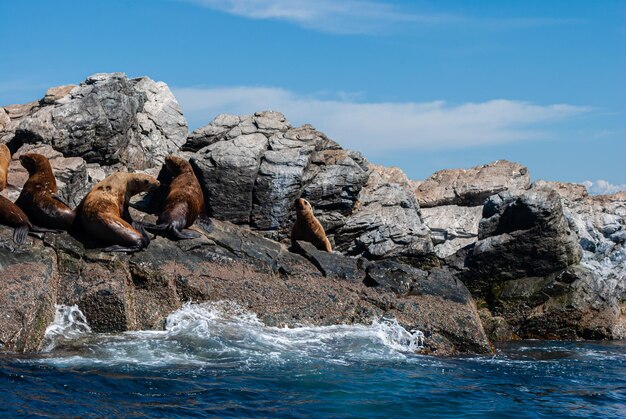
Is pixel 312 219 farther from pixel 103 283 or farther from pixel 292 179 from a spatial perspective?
pixel 103 283

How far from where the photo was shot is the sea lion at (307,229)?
16734 millimetres

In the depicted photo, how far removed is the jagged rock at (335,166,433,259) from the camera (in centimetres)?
1802

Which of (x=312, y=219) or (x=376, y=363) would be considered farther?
(x=312, y=219)

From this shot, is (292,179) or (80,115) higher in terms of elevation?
(80,115)

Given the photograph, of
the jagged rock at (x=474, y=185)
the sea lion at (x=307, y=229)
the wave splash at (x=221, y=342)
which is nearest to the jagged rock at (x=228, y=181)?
the sea lion at (x=307, y=229)

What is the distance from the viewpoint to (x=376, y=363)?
Answer: 36.4 feet

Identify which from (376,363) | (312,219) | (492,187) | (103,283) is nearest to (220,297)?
(103,283)

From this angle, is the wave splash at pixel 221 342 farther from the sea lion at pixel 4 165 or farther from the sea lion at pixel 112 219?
the sea lion at pixel 4 165

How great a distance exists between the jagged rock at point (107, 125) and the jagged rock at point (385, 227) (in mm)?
5446

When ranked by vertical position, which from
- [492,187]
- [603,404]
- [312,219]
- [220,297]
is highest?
[492,187]

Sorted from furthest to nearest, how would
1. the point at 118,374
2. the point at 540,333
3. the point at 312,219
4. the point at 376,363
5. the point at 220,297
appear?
the point at 312,219 → the point at 540,333 → the point at 220,297 → the point at 376,363 → the point at 118,374

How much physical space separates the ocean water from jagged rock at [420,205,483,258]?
7.32 meters

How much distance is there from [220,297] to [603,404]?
5722 mm

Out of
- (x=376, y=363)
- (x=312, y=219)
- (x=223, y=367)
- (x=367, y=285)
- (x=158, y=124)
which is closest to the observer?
(x=223, y=367)
